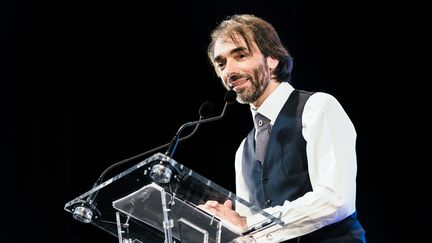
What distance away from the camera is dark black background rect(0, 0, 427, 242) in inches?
137

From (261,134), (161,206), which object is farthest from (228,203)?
(261,134)

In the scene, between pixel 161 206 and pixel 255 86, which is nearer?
pixel 161 206

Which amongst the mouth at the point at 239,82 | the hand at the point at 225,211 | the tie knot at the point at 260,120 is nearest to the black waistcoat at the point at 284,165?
the tie knot at the point at 260,120

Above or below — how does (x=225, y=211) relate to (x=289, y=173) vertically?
below

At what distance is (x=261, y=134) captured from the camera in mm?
2520

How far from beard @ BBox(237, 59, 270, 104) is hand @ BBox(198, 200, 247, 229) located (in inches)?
37.3

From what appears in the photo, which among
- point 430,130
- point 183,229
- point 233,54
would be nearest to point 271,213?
point 183,229

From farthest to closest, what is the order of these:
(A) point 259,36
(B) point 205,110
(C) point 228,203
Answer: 1. (A) point 259,36
2. (B) point 205,110
3. (C) point 228,203

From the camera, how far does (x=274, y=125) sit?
242cm

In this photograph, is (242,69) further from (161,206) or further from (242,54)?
(161,206)

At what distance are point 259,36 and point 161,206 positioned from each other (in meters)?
1.27

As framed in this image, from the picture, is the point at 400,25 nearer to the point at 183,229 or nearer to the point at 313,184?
the point at 313,184

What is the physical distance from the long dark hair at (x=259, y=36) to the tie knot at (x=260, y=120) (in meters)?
0.29

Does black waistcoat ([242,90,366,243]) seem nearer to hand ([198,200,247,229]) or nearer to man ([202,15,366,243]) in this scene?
man ([202,15,366,243])
